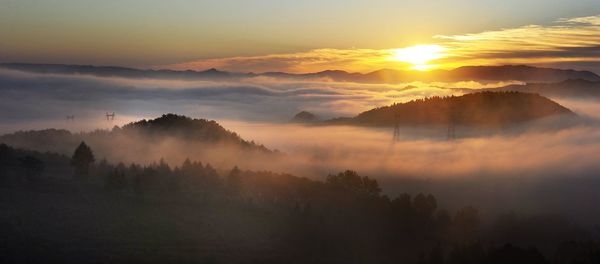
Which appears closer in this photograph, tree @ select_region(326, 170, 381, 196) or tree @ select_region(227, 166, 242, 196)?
tree @ select_region(227, 166, 242, 196)

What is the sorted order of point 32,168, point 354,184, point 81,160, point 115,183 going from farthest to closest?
point 354,184 → point 81,160 → point 32,168 → point 115,183

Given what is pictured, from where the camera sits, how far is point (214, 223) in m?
110

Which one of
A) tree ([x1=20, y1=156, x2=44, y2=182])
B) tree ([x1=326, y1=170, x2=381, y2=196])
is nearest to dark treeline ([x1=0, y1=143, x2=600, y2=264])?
tree ([x1=20, y1=156, x2=44, y2=182])

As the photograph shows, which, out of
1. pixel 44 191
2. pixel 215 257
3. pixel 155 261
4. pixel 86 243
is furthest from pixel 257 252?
pixel 44 191

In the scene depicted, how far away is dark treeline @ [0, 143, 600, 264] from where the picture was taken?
89688 millimetres

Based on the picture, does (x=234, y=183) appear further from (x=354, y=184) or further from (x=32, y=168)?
(x=354, y=184)

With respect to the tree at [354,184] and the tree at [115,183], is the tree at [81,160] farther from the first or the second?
the tree at [354,184]

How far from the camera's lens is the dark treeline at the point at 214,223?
294ft

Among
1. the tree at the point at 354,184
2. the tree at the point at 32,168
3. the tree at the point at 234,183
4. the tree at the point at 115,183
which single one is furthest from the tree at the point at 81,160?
the tree at the point at 354,184

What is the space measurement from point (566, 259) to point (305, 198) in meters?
63.5

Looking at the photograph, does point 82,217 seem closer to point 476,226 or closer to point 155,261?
point 155,261

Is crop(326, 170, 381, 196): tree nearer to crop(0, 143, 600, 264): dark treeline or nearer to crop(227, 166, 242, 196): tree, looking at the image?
crop(0, 143, 600, 264): dark treeline

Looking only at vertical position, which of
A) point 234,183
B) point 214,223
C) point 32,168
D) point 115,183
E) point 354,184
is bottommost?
point 354,184

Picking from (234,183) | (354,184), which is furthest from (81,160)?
(354,184)
